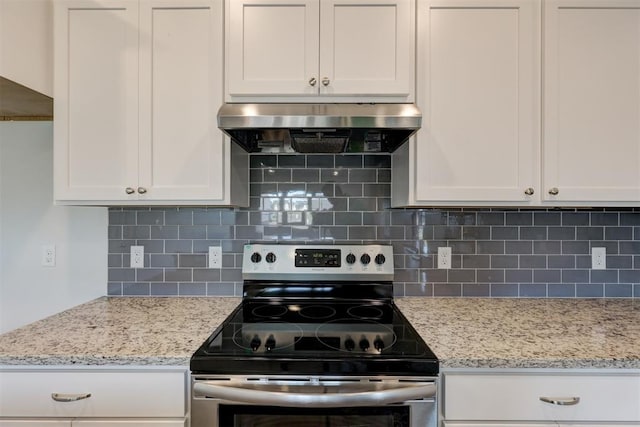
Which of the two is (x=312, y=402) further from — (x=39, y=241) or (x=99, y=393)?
(x=39, y=241)

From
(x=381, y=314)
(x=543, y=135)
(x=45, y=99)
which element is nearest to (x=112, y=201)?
(x=45, y=99)

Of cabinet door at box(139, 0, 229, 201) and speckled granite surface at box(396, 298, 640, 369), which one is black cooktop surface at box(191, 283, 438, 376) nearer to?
speckled granite surface at box(396, 298, 640, 369)

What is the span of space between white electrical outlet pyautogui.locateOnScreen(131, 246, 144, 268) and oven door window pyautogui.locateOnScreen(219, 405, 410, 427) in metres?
1.00

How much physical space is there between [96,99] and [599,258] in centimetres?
248

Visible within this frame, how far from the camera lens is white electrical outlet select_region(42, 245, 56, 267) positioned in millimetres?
1801

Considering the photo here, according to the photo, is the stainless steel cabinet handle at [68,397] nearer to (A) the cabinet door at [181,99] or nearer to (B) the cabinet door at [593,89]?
(A) the cabinet door at [181,99]

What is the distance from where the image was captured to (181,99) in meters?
1.46

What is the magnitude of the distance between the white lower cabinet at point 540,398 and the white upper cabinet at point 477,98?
0.68 metres

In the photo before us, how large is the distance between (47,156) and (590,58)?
8.39 ft

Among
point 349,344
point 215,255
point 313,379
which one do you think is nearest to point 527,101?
point 349,344

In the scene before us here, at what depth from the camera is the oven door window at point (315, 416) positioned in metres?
1.08

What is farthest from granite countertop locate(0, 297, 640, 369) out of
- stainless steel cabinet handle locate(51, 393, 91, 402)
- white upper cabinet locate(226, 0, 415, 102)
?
white upper cabinet locate(226, 0, 415, 102)

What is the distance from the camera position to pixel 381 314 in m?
1.54

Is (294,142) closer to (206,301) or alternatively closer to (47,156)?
(206,301)
